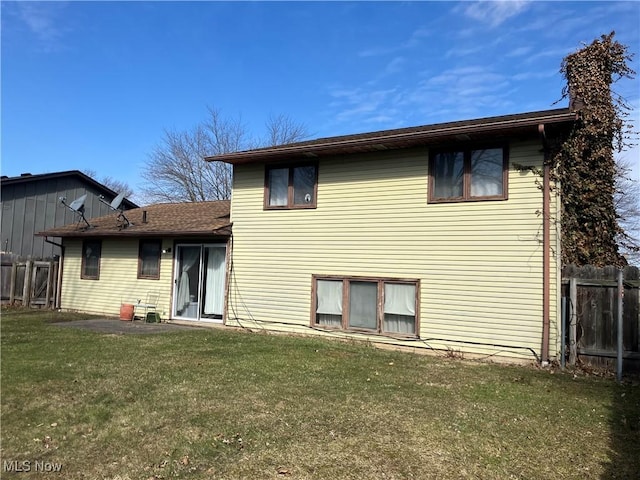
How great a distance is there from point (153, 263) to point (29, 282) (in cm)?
586

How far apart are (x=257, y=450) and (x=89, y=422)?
202 centimetres

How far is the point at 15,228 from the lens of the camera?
2120 cm

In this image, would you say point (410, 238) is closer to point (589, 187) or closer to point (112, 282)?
point (589, 187)

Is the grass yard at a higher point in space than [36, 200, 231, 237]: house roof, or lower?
lower

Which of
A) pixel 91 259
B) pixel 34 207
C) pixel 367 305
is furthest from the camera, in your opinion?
pixel 34 207

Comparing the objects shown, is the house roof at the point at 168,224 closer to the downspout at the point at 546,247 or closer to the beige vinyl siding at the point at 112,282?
the beige vinyl siding at the point at 112,282

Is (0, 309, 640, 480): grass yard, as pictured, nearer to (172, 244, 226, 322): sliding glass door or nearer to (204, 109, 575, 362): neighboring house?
(204, 109, 575, 362): neighboring house

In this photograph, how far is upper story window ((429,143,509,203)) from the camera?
9375 mm

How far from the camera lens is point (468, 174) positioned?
379 inches

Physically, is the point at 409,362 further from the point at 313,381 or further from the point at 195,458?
the point at 195,458

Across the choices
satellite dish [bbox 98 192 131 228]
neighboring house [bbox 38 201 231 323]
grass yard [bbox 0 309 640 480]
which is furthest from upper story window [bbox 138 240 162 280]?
grass yard [bbox 0 309 640 480]

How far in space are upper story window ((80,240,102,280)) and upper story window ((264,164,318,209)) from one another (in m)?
6.83

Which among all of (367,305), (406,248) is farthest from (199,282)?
(406,248)

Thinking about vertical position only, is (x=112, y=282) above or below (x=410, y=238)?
below
